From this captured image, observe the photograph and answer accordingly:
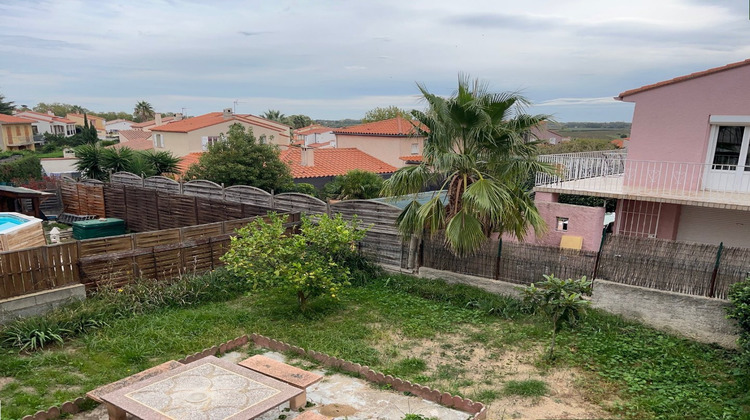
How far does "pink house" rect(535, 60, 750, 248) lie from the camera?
10.5 m

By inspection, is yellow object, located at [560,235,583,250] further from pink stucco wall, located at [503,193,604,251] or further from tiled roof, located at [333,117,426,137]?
tiled roof, located at [333,117,426,137]

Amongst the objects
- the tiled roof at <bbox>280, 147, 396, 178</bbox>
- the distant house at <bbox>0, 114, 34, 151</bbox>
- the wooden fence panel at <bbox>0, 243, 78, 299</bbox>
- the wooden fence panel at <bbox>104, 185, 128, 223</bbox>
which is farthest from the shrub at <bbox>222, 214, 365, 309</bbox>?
the distant house at <bbox>0, 114, 34, 151</bbox>

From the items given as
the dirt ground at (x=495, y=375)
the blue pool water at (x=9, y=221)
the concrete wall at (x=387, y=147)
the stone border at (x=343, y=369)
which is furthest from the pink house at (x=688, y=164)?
the concrete wall at (x=387, y=147)

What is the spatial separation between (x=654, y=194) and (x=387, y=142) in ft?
71.4

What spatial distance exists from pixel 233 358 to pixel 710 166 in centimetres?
1145

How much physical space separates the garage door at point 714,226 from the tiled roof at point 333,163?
17605 millimetres

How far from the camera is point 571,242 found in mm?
11695

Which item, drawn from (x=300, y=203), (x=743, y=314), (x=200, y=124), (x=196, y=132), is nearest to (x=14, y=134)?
(x=200, y=124)

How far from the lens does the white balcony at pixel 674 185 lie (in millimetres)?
10480

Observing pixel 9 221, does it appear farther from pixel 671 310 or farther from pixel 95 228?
pixel 671 310

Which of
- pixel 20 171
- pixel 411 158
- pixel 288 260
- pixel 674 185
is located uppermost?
pixel 674 185

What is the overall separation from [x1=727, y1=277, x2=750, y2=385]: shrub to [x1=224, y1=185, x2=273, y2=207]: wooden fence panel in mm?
11063

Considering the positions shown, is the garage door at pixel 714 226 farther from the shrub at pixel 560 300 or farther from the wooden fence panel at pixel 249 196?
the wooden fence panel at pixel 249 196

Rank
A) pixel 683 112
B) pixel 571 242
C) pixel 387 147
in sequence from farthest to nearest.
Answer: pixel 387 147 < pixel 571 242 < pixel 683 112
